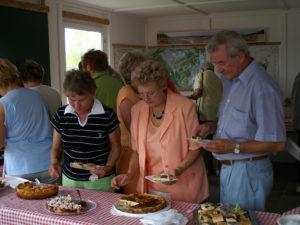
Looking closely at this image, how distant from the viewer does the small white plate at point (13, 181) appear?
2099mm

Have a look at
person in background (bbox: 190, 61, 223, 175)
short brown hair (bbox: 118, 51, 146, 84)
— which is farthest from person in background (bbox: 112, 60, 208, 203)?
person in background (bbox: 190, 61, 223, 175)

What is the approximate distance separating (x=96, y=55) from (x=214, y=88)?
2119mm

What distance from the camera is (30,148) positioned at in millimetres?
2373

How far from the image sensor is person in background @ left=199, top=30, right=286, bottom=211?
1.76 m

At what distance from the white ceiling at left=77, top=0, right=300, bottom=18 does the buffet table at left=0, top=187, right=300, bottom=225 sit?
321cm

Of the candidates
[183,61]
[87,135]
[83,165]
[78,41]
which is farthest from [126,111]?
[183,61]

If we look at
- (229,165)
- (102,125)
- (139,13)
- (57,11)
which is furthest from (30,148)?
(139,13)

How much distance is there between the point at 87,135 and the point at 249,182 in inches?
33.5

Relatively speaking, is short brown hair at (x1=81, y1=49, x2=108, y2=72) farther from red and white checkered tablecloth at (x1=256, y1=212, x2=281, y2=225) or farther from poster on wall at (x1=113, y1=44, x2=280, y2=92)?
poster on wall at (x1=113, y1=44, x2=280, y2=92)

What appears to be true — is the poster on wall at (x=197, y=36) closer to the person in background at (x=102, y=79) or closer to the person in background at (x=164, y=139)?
the person in background at (x=102, y=79)

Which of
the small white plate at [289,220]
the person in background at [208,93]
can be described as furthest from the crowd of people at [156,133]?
the person in background at [208,93]

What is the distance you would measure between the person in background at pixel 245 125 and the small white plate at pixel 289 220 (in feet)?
1.16

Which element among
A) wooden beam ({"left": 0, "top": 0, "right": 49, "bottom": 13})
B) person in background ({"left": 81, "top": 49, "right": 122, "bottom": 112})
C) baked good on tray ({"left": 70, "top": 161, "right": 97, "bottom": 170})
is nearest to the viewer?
baked good on tray ({"left": 70, "top": 161, "right": 97, "bottom": 170})

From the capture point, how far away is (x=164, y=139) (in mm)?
1965
